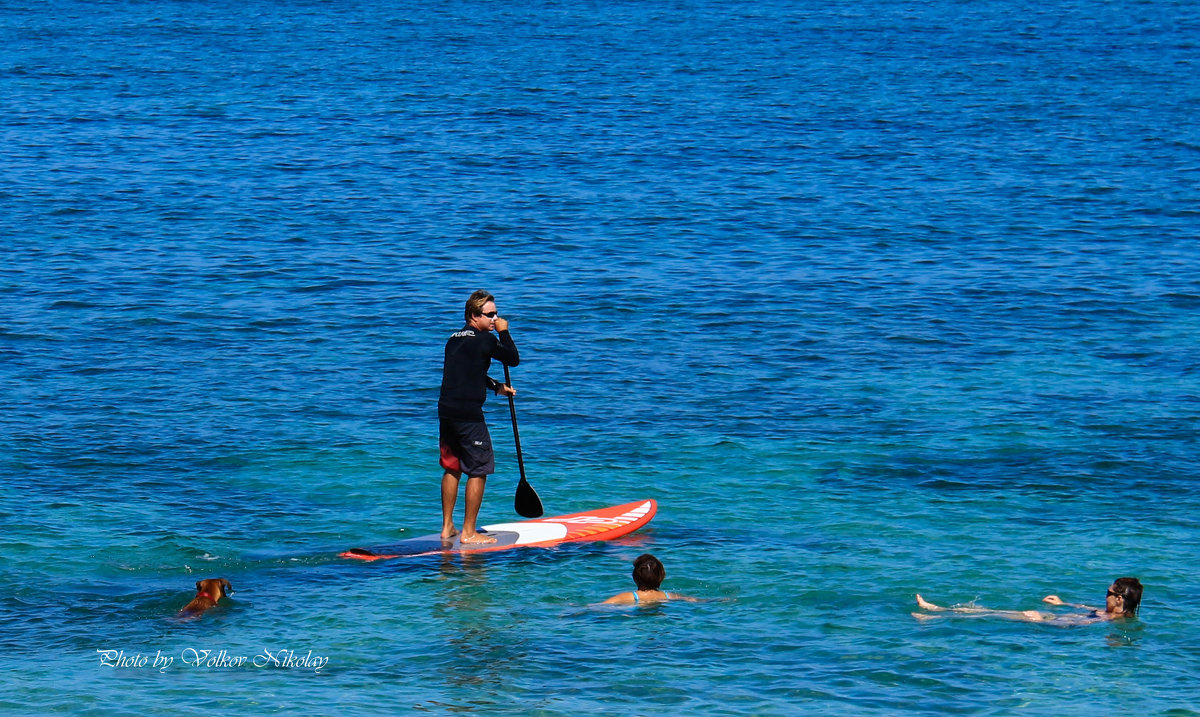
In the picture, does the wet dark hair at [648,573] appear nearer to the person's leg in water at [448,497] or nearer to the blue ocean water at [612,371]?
the blue ocean water at [612,371]

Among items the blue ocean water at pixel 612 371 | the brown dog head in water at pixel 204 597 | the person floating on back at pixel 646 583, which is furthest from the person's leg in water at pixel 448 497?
the brown dog head in water at pixel 204 597

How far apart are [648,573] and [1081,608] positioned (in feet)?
13.2

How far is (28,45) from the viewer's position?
169 ft

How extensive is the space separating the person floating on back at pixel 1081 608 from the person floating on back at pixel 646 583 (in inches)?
93.6

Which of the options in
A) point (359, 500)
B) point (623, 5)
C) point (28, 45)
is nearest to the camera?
point (359, 500)

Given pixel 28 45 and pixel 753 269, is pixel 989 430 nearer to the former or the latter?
pixel 753 269

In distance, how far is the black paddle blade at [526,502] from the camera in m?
15.8

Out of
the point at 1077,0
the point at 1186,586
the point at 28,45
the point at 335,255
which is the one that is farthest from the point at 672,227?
the point at 1077,0

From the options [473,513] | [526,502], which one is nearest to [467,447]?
[473,513]

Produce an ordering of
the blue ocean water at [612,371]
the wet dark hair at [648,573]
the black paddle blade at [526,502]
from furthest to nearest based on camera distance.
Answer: the black paddle blade at [526,502] < the wet dark hair at [648,573] < the blue ocean water at [612,371]

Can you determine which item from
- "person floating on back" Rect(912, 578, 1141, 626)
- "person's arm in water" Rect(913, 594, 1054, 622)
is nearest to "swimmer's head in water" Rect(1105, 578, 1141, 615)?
"person floating on back" Rect(912, 578, 1141, 626)

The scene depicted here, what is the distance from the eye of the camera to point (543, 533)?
615 inches

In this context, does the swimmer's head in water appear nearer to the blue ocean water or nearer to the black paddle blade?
the blue ocean water

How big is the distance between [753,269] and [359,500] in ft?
44.1
